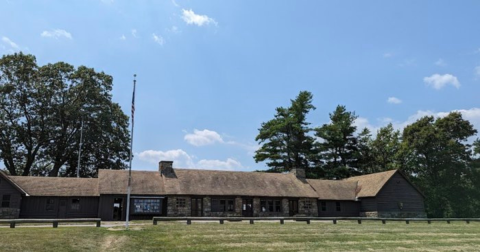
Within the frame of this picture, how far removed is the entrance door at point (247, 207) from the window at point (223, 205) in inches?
47.8

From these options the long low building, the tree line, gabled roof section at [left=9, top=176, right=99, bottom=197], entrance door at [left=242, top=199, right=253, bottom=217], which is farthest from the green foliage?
gabled roof section at [left=9, top=176, right=99, bottom=197]

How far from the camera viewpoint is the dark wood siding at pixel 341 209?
40656mm

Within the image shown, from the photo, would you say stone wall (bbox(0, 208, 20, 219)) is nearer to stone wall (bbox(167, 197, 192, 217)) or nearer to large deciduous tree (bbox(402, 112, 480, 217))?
stone wall (bbox(167, 197, 192, 217))

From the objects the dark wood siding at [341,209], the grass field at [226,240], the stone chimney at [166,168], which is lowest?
the grass field at [226,240]

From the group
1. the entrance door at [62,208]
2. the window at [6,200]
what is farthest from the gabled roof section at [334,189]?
the window at [6,200]

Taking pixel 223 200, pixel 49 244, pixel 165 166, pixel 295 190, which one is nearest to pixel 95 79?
pixel 165 166

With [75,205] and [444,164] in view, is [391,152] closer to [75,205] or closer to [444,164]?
[444,164]

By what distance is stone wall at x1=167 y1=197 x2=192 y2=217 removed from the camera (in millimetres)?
33250

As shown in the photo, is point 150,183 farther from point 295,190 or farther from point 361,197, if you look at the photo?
point 361,197

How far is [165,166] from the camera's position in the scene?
122ft

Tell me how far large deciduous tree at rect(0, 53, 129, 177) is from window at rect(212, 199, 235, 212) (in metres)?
21.2

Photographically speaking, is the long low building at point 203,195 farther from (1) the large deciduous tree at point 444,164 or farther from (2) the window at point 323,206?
(1) the large deciduous tree at point 444,164

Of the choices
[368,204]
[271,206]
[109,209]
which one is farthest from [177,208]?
[368,204]

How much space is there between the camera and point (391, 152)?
191 feet
